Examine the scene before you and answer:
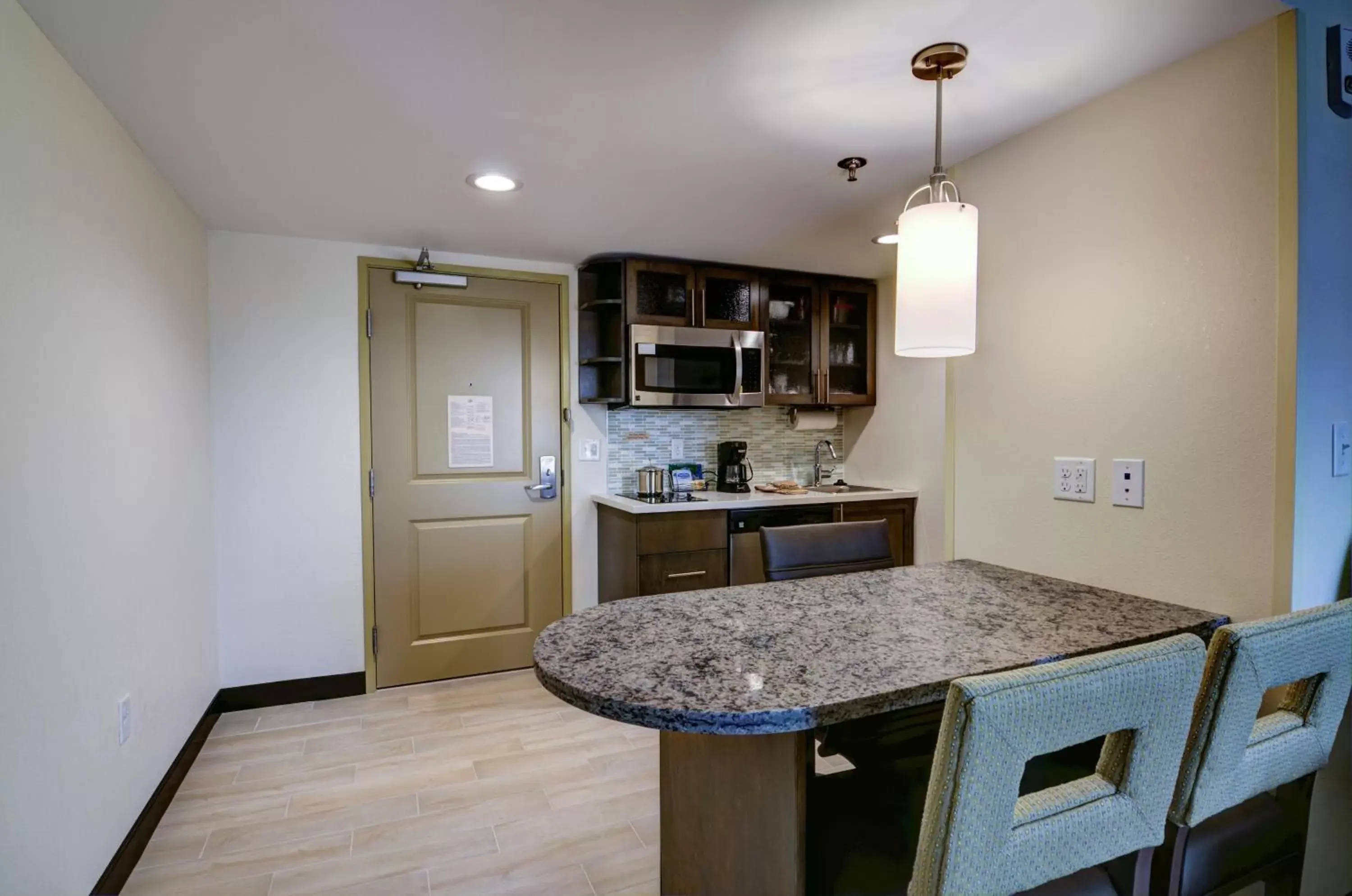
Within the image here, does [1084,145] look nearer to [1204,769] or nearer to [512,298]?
[1204,769]

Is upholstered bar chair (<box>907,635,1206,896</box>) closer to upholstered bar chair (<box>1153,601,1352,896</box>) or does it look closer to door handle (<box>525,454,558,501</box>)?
upholstered bar chair (<box>1153,601,1352,896</box>)

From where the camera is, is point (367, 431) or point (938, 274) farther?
point (367, 431)

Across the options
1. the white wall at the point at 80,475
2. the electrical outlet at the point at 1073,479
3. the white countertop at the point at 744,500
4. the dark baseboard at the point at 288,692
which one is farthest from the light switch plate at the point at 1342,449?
the dark baseboard at the point at 288,692

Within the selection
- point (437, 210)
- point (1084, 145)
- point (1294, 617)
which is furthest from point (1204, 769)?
point (437, 210)

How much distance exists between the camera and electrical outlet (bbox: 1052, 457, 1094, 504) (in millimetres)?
1712

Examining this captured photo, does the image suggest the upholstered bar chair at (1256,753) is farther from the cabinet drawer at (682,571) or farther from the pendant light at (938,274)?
the cabinet drawer at (682,571)

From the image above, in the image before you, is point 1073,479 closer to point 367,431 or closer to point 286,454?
point 367,431

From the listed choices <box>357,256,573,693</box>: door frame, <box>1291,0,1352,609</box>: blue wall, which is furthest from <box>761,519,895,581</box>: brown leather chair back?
<box>357,256,573,693</box>: door frame

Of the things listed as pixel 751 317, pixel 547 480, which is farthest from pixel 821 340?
pixel 547 480

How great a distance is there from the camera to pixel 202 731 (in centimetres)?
264

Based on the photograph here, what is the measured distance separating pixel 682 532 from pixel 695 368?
0.89 m

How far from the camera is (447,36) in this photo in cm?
146

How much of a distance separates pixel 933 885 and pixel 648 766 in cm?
183

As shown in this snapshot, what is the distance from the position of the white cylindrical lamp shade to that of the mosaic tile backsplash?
239cm
